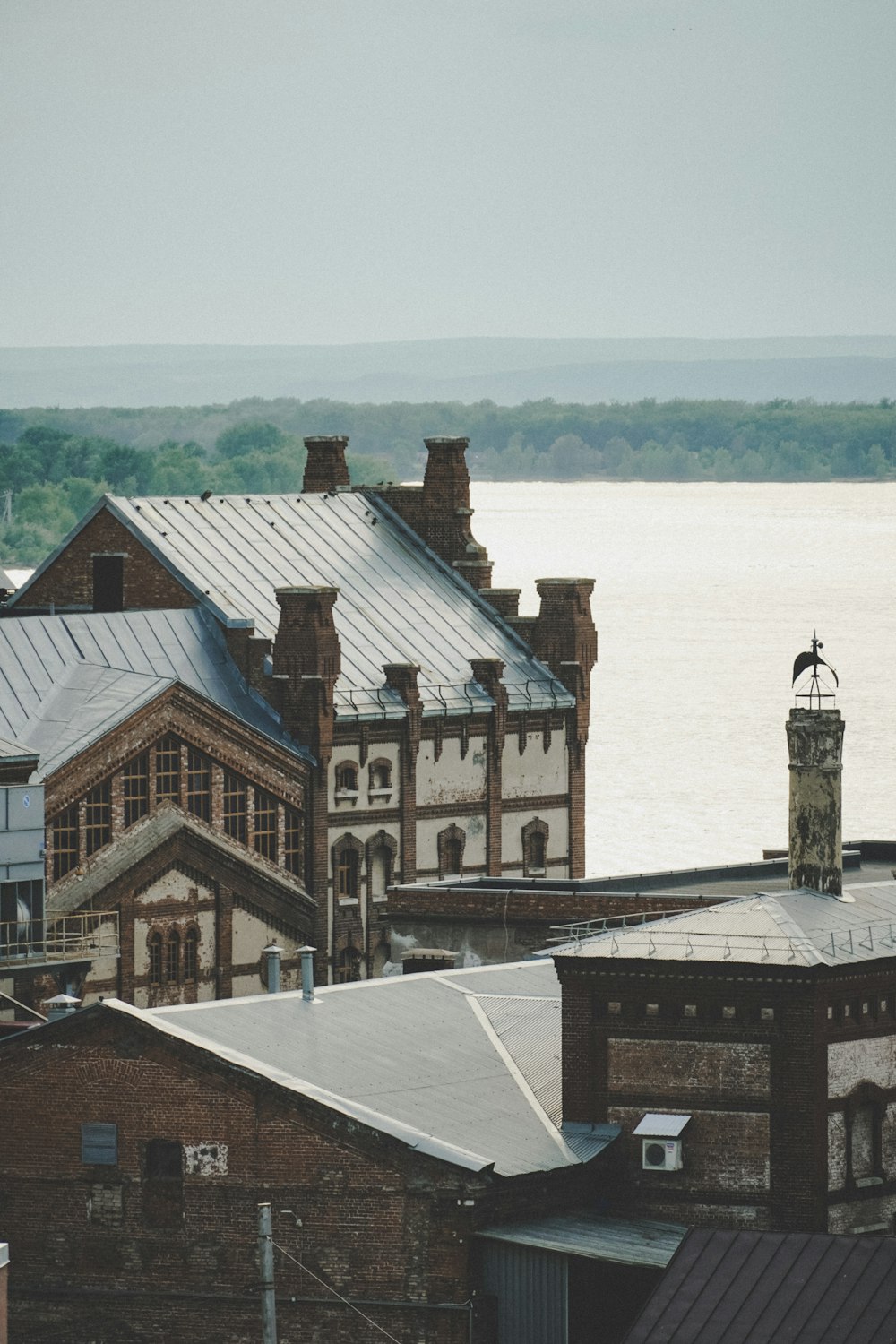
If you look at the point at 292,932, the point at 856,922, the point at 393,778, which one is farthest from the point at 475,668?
the point at 856,922

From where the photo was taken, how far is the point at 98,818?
89.7 metres

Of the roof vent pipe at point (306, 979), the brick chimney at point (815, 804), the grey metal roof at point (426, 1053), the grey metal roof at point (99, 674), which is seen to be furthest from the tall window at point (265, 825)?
the brick chimney at point (815, 804)

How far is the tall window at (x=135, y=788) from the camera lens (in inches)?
3553

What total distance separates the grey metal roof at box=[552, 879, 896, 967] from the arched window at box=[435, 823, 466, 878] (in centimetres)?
3857

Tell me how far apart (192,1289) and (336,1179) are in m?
3.56

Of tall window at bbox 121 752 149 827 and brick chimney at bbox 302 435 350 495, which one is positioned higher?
brick chimney at bbox 302 435 350 495

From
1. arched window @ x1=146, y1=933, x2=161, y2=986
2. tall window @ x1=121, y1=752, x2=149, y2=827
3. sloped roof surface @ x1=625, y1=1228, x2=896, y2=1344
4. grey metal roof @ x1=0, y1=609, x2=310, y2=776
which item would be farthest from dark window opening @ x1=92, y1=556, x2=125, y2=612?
sloped roof surface @ x1=625, y1=1228, x2=896, y2=1344

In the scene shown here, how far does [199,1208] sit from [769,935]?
36.1ft

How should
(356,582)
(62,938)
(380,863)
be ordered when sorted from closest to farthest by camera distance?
(62,938) → (380,863) → (356,582)

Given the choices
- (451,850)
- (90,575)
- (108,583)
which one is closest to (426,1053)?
(451,850)

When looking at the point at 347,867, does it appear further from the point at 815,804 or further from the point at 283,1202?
the point at 283,1202

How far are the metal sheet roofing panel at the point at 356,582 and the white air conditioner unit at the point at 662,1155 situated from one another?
40531 mm

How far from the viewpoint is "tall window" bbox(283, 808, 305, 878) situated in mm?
96500

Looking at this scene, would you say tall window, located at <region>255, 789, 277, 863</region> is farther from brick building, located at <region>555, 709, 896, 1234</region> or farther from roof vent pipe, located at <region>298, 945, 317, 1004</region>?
brick building, located at <region>555, 709, 896, 1234</region>
